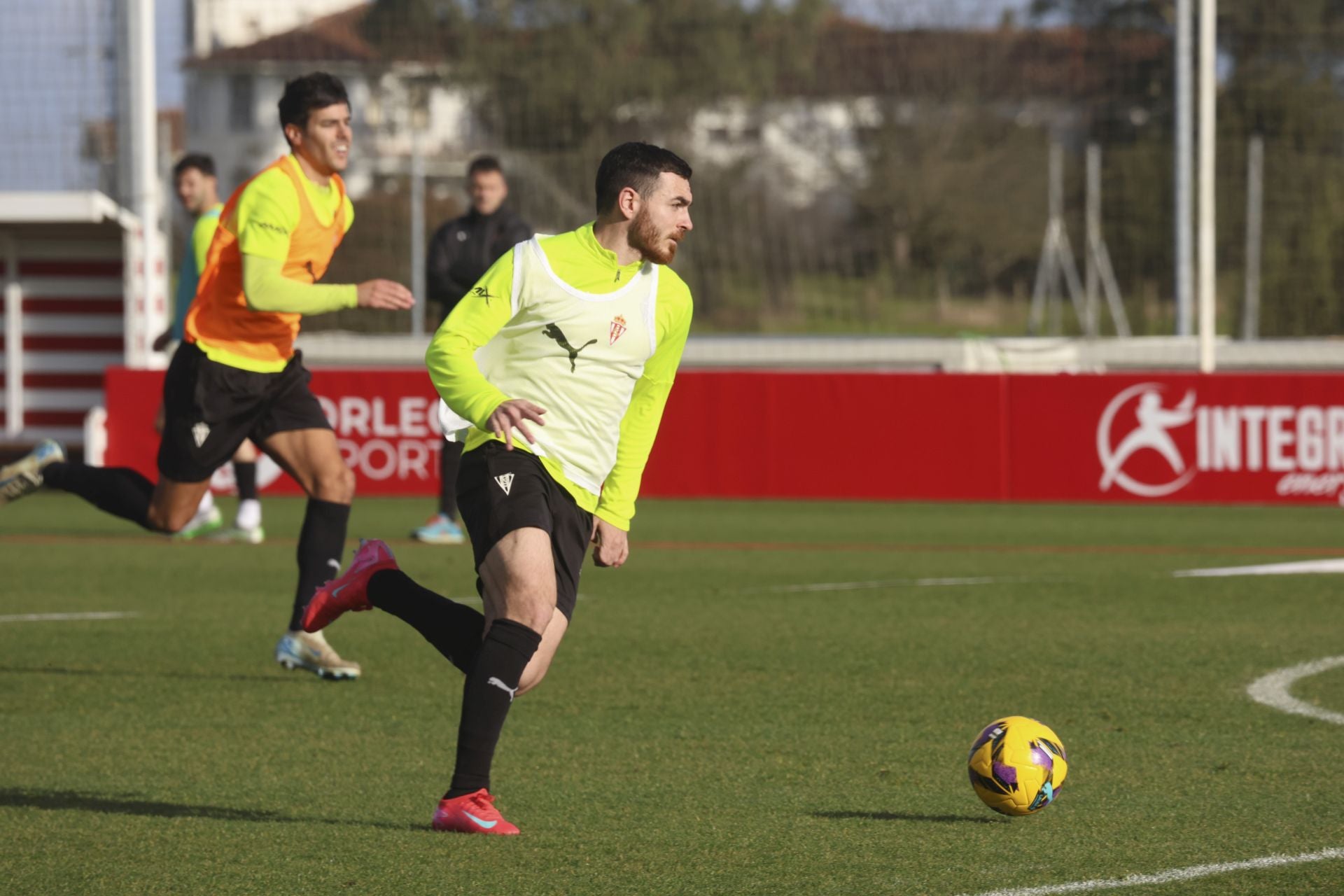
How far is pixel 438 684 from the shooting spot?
750 centimetres

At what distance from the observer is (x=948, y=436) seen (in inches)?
640

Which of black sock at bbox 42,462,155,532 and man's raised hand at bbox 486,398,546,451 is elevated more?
man's raised hand at bbox 486,398,546,451

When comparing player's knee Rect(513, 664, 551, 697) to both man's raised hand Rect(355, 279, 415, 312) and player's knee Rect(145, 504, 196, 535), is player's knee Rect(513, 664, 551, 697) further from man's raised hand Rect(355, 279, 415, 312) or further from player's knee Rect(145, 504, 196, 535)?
player's knee Rect(145, 504, 196, 535)

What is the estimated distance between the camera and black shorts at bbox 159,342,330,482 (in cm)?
761

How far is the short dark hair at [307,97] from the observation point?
23.9 ft

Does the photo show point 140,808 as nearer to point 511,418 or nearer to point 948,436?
point 511,418

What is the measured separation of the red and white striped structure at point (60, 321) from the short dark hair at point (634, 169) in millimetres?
14030

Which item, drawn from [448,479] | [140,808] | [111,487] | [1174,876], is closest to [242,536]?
[448,479]

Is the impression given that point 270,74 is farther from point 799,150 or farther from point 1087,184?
point 1087,184

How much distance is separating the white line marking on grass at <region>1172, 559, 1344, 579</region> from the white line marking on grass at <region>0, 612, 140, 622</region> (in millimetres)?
5932

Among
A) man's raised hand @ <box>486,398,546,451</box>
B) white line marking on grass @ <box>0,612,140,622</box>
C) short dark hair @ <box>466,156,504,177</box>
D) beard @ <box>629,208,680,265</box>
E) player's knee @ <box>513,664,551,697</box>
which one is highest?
short dark hair @ <box>466,156,504,177</box>

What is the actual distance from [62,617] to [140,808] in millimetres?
4274

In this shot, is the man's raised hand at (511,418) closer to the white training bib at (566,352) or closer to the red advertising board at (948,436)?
the white training bib at (566,352)

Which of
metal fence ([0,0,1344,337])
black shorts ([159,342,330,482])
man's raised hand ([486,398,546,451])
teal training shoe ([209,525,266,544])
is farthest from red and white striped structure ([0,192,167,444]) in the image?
man's raised hand ([486,398,546,451])
